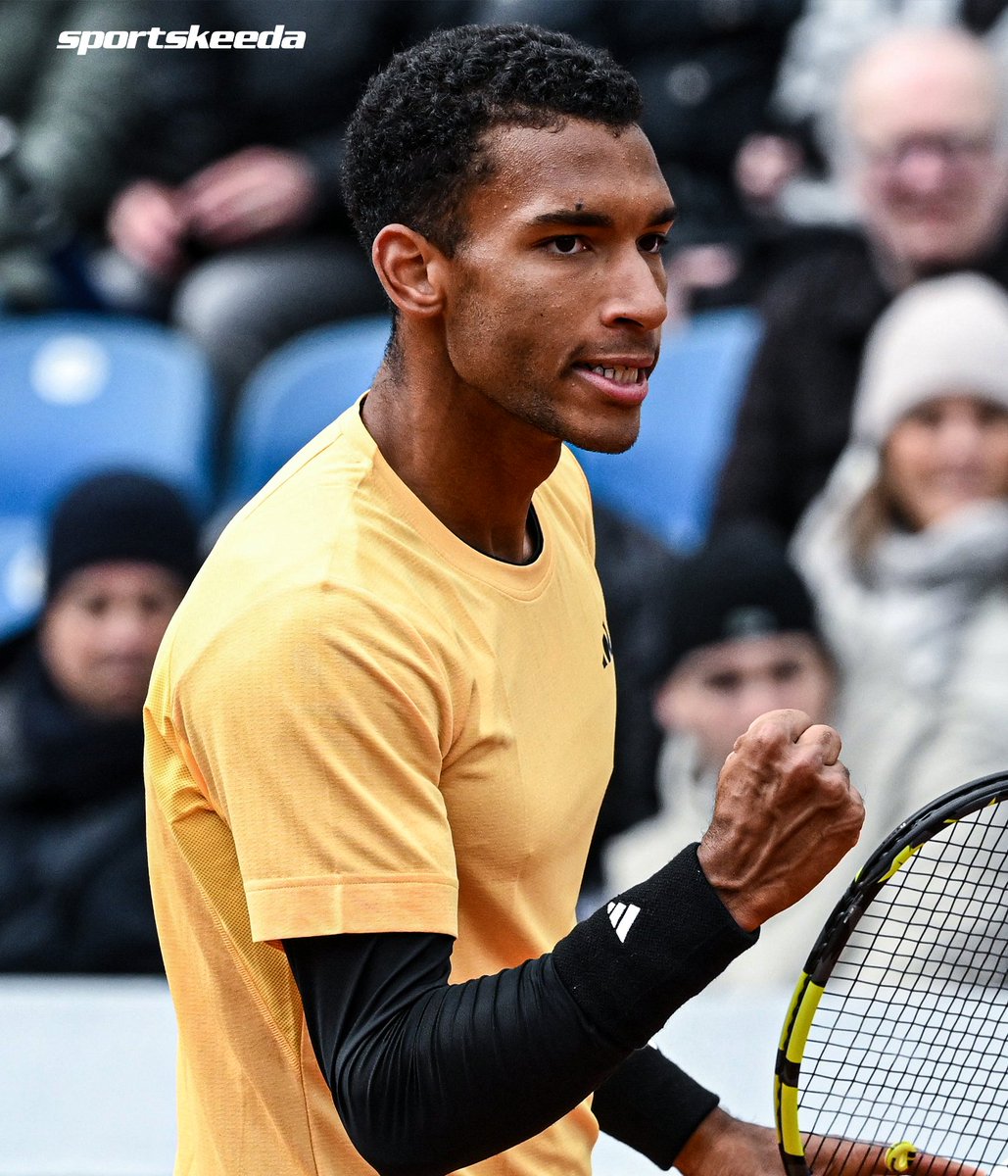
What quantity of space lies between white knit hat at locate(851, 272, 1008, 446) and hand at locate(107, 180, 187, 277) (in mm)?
1668

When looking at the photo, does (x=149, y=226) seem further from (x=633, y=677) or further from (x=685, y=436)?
(x=633, y=677)

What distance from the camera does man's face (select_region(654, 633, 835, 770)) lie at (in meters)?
3.85

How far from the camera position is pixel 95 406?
4277mm

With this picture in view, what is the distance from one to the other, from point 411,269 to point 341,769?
0.44 m

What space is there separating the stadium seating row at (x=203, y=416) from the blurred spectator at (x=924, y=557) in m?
0.33

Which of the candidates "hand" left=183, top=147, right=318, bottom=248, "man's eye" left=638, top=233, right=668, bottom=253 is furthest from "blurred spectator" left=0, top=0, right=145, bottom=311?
"man's eye" left=638, top=233, right=668, bottom=253

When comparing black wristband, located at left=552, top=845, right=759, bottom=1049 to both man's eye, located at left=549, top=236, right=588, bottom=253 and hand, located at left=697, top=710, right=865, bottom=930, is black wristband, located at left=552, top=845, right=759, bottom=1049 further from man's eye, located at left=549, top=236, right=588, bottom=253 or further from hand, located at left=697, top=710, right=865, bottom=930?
man's eye, located at left=549, top=236, right=588, bottom=253

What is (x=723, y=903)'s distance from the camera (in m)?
1.29

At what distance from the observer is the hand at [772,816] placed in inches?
50.8

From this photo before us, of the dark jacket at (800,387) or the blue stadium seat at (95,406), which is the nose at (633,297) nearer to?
the dark jacket at (800,387)

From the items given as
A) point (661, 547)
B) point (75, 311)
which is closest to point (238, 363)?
point (75, 311)

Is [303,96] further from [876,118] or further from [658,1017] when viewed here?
[658,1017]

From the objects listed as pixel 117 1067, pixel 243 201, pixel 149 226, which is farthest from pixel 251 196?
Answer: pixel 117 1067

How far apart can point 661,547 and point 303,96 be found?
1386 millimetres
